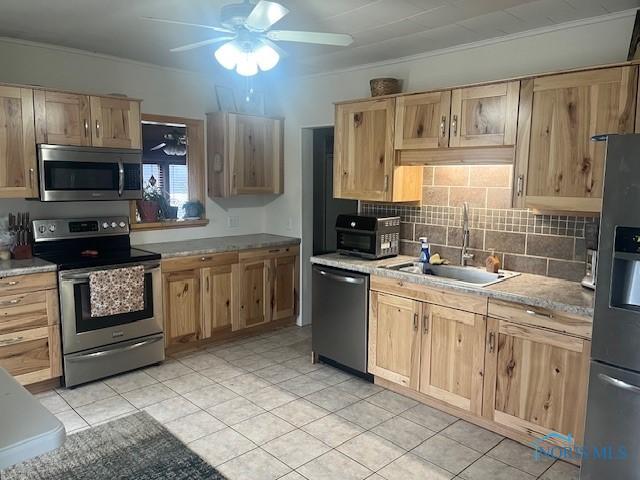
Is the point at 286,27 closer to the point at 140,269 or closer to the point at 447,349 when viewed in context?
the point at 140,269

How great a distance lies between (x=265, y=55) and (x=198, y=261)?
6.97ft

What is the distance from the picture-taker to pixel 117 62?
4.16 metres

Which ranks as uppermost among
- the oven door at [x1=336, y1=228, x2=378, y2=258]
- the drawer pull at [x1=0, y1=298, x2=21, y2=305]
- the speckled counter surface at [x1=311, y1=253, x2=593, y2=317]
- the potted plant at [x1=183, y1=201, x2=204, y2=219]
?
the potted plant at [x1=183, y1=201, x2=204, y2=219]

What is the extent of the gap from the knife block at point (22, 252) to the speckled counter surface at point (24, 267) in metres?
0.09

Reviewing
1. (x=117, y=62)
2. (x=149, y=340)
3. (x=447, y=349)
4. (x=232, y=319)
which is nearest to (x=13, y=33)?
(x=117, y=62)

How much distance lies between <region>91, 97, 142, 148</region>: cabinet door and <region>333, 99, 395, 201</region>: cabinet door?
1.65 metres

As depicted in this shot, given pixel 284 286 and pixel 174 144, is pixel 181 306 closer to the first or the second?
pixel 284 286

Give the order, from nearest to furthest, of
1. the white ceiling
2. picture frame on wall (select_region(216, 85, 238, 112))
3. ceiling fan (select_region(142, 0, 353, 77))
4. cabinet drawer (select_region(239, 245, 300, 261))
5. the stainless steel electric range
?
ceiling fan (select_region(142, 0, 353, 77)) → the white ceiling → the stainless steel electric range → cabinet drawer (select_region(239, 245, 300, 261)) → picture frame on wall (select_region(216, 85, 238, 112))

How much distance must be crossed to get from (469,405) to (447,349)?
36 centimetres

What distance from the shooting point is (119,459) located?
2.62 meters

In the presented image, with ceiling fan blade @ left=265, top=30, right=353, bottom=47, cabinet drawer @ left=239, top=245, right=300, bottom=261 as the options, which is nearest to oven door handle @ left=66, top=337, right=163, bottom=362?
cabinet drawer @ left=239, top=245, right=300, bottom=261

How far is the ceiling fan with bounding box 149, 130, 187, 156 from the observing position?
15.1 ft

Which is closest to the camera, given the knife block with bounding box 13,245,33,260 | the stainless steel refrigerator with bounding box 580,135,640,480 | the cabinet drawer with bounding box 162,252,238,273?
the stainless steel refrigerator with bounding box 580,135,640,480

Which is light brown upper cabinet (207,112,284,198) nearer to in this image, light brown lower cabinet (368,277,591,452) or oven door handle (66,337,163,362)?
oven door handle (66,337,163,362)
